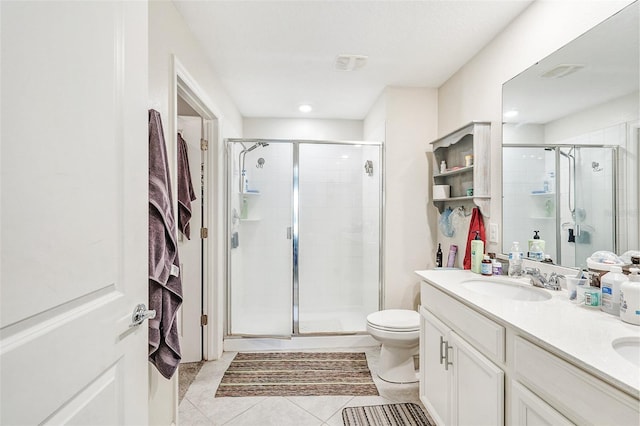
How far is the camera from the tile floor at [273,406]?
1.87m

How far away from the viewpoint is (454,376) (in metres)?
1.53

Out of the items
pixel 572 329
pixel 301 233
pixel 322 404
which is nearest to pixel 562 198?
pixel 572 329

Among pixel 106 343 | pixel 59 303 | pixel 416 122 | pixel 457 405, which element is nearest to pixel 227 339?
pixel 457 405

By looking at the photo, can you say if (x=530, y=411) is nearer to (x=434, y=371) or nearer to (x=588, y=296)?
(x=588, y=296)

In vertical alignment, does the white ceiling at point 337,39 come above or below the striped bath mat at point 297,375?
above

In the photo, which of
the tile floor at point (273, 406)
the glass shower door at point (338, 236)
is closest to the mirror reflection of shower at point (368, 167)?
the glass shower door at point (338, 236)

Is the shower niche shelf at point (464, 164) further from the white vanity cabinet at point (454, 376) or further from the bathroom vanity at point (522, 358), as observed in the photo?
the white vanity cabinet at point (454, 376)

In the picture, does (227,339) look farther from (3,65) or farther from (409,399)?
(3,65)

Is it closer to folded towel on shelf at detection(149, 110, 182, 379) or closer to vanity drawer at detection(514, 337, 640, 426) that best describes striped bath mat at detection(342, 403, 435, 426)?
vanity drawer at detection(514, 337, 640, 426)

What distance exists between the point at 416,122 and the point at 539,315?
211 centimetres

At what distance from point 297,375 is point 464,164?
2.07 m

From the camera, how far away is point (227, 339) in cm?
287

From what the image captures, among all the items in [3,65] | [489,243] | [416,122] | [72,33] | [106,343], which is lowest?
[106,343]

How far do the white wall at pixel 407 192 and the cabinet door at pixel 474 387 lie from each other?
131 centimetres
